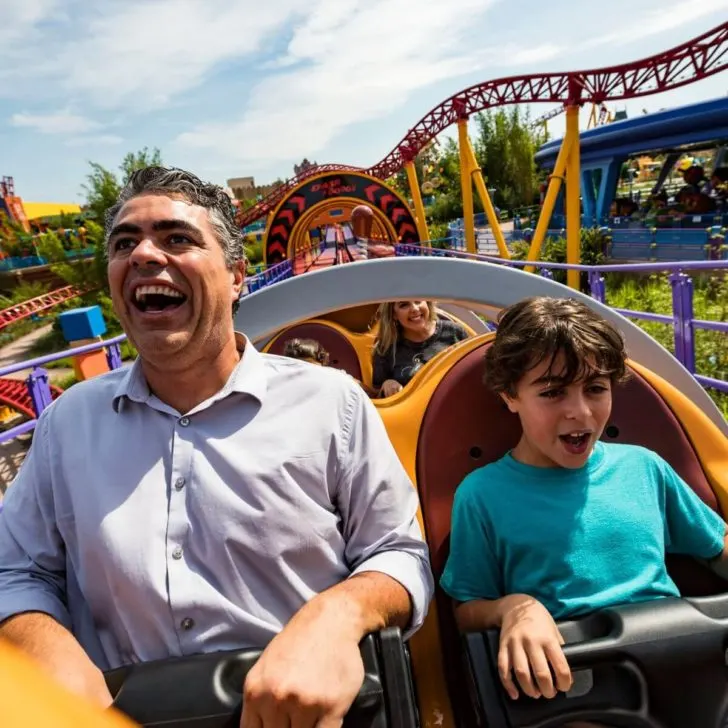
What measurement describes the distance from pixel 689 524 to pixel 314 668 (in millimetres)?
894

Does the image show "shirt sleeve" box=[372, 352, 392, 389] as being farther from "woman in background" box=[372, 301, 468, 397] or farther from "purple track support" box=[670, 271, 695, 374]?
"purple track support" box=[670, 271, 695, 374]

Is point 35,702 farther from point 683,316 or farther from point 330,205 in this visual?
point 330,205

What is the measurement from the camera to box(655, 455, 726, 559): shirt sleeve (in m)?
1.20

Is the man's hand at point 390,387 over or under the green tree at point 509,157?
under

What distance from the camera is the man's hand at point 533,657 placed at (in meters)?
0.87

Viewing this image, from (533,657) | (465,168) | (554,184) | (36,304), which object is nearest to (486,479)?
(533,657)

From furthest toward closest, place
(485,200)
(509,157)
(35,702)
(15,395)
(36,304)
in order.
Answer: (509,157) < (36,304) < (485,200) < (15,395) < (35,702)

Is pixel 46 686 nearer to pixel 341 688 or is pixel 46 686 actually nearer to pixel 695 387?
pixel 341 688

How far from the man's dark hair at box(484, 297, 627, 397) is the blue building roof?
12768 millimetres

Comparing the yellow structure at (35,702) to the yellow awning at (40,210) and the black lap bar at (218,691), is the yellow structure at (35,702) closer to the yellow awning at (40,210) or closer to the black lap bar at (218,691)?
the black lap bar at (218,691)

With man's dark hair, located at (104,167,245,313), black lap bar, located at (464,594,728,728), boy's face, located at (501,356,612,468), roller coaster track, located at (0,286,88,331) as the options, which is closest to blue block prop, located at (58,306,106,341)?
man's dark hair, located at (104,167,245,313)

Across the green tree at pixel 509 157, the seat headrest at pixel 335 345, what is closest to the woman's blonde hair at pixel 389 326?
the seat headrest at pixel 335 345

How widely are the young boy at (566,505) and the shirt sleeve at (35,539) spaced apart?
780mm

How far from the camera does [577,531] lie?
1.14m
